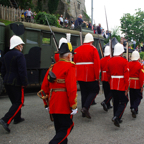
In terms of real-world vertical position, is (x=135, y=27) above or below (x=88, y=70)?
above

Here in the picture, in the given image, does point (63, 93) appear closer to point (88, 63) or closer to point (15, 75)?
point (15, 75)

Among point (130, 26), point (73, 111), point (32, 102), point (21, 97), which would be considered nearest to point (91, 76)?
point (21, 97)

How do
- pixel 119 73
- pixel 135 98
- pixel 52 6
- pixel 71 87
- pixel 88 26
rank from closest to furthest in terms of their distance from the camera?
pixel 71 87
pixel 119 73
pixel 135 98
pixel 88 26
pixel 52 6

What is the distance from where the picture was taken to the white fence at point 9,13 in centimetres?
1928

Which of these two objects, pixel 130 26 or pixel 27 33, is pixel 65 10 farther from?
pixel 27 33

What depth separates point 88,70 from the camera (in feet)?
16.6

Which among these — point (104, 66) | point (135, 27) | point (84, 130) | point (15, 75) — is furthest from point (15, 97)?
point (135, 27)

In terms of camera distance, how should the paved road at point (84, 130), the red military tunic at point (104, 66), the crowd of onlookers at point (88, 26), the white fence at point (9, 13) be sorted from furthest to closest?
the white fence at point (9, 13) < the crowd of onlookers at point (88, 26) < the red military tunic at point (104, 66) < the paved road at point (84, 130)

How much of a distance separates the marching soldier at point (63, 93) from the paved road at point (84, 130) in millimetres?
885

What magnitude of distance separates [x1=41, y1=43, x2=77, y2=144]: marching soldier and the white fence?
18.3 metres

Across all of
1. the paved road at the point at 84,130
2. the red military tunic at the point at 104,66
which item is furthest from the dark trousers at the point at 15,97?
the red military tunic at the point at 104,66

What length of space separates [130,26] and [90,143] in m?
39.3

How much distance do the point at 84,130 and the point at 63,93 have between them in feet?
5.40

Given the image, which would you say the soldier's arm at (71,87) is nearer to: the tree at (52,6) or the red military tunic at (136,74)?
the red military tunic at (136,74)
